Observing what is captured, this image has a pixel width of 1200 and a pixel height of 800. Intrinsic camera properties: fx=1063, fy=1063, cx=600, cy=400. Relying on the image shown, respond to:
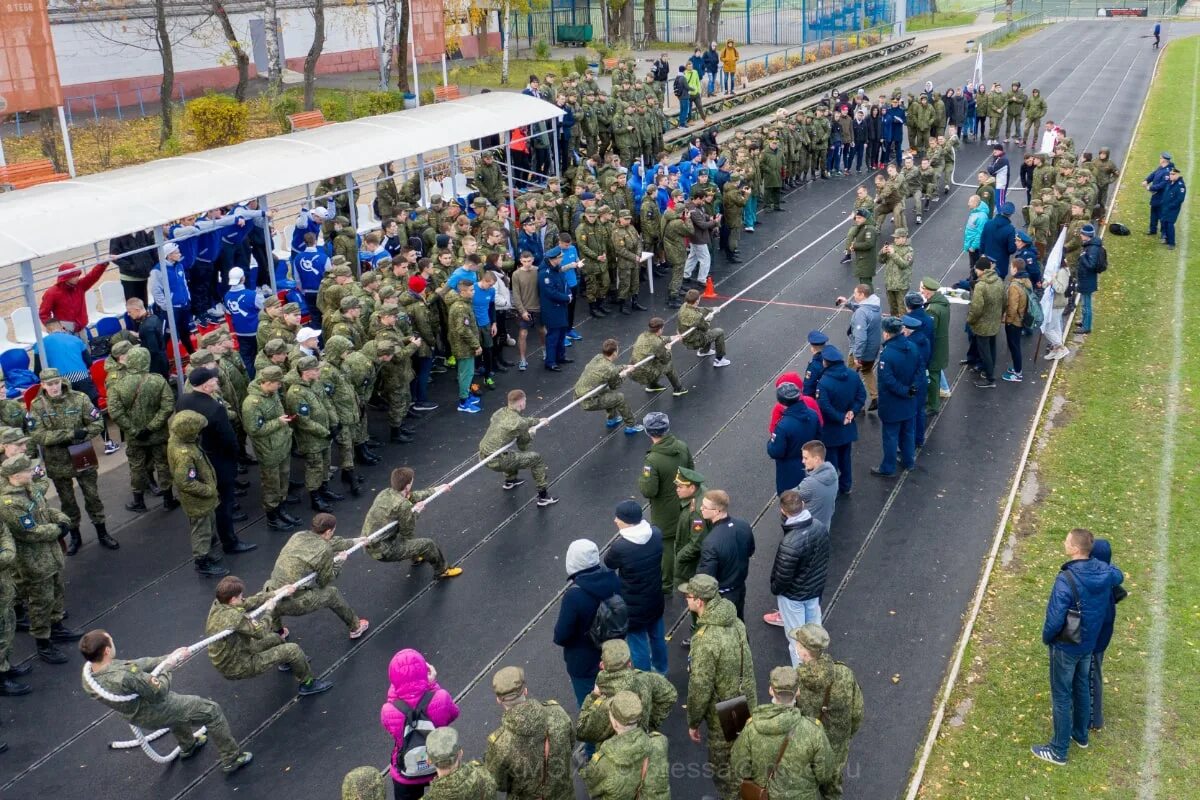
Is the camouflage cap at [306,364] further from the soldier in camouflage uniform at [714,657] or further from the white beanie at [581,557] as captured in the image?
the soldier in camouflage uniform at [714,657]

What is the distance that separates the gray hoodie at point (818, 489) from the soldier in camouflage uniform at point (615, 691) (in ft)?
9.79

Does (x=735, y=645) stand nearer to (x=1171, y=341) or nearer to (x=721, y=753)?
(x=721, y=753)

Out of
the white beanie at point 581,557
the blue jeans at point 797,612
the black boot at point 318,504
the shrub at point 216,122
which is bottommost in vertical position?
the black boot at point 318,504

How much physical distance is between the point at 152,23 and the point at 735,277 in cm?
2310

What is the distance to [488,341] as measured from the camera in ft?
48.8

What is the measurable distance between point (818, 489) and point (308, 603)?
4.51 m

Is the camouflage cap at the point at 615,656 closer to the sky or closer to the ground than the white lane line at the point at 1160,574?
closer to the sky

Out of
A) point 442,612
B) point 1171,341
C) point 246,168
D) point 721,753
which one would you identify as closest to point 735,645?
point 721,753

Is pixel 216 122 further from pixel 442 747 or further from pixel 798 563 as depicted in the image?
pixel 442 747

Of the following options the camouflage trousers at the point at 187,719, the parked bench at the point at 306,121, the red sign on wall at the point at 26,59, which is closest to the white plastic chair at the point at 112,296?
the red sign on wall at the point at 26,59

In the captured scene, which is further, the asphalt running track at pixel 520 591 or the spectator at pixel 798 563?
the spectator at pixel 798 563

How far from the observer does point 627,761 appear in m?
6.14

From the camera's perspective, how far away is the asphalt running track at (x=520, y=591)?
26.9 ft

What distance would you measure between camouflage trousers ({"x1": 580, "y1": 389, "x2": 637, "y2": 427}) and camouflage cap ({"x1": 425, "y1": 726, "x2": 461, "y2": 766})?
7.50m
